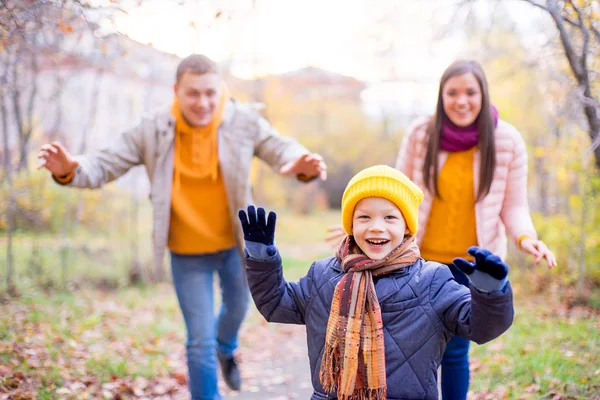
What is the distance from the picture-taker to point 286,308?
8.45 feet

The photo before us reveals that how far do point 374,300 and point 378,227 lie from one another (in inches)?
12.4

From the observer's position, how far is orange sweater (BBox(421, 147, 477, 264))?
3.53 metres

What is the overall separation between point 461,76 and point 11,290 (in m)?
5.95

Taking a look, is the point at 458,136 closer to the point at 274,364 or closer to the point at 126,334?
the point at 274,364

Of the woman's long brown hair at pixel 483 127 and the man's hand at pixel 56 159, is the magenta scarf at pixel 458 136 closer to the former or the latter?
the woman's long brown hair at pixel 483 127

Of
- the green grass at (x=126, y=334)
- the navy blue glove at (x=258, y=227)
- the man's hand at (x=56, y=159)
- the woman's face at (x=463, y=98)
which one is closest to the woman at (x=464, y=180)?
the woman's face at (x=463, y=98)

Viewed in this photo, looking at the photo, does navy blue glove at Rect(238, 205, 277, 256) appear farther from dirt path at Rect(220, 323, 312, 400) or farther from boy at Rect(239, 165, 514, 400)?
dirt path at Rect(220, 323, 312, 400)

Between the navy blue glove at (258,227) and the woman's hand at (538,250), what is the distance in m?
1.28

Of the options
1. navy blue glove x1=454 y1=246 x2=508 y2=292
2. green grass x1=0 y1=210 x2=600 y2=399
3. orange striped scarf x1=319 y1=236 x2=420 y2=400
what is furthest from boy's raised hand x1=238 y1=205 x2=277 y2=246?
green grass x1=0 y1=210 x2=600 y2=399

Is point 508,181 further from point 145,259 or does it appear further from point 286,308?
point 145,259

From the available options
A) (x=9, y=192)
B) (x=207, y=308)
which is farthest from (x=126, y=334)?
(x=207, y=308)

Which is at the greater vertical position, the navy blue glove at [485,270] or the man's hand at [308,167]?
the man's hand at [308,167]

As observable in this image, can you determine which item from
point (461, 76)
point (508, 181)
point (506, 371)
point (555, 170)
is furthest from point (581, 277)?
point (461, 76)

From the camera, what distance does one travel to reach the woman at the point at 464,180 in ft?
11.3
